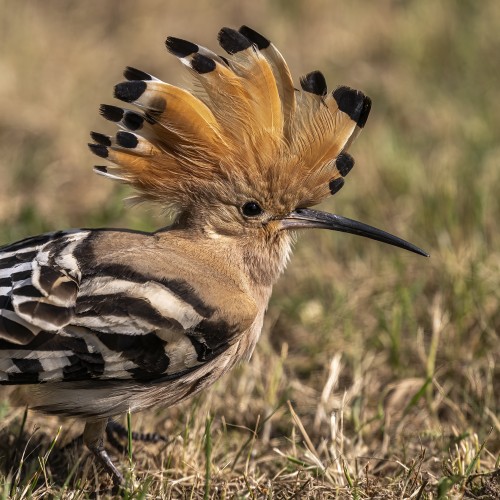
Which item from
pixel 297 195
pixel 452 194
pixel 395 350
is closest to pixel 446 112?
pixel 452 194

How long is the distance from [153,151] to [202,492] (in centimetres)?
114

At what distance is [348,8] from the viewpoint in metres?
7.21

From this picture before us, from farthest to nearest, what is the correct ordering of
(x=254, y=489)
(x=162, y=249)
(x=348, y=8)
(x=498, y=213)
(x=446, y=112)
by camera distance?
(x=348, y=8), (x=446, y=112), (x=498, y=213), (x=162, y=249), (x=254, y=489)

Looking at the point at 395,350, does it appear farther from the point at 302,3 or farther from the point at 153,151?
the point at 302,3

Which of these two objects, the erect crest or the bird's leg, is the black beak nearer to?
the erect crest

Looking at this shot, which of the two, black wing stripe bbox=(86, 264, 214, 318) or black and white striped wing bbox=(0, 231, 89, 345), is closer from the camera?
black and white striped wing bbox=(0, 231, 89, 345)

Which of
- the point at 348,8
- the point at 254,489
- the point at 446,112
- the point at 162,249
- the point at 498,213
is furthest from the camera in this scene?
the point at 348,8

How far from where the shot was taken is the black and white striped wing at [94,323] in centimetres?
278

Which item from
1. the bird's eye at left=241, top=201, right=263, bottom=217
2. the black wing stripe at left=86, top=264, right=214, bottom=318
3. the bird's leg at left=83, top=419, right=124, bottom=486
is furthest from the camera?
the bird's eye at left=241, top=201, right=263, bottom=217

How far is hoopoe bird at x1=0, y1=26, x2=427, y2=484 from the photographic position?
9.32ft

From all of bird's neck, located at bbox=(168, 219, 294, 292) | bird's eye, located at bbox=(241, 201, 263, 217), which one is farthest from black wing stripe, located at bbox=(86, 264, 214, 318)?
bird's eye, located at bbox=(241, 201, 263, 217)

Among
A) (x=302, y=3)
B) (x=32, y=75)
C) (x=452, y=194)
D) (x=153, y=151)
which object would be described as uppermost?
(x=153, y=151)

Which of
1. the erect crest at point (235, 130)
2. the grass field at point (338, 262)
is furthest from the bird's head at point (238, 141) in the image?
the grass field at point (338, 262)

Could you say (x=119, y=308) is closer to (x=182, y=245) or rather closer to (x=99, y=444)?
(x=182, y=245)
